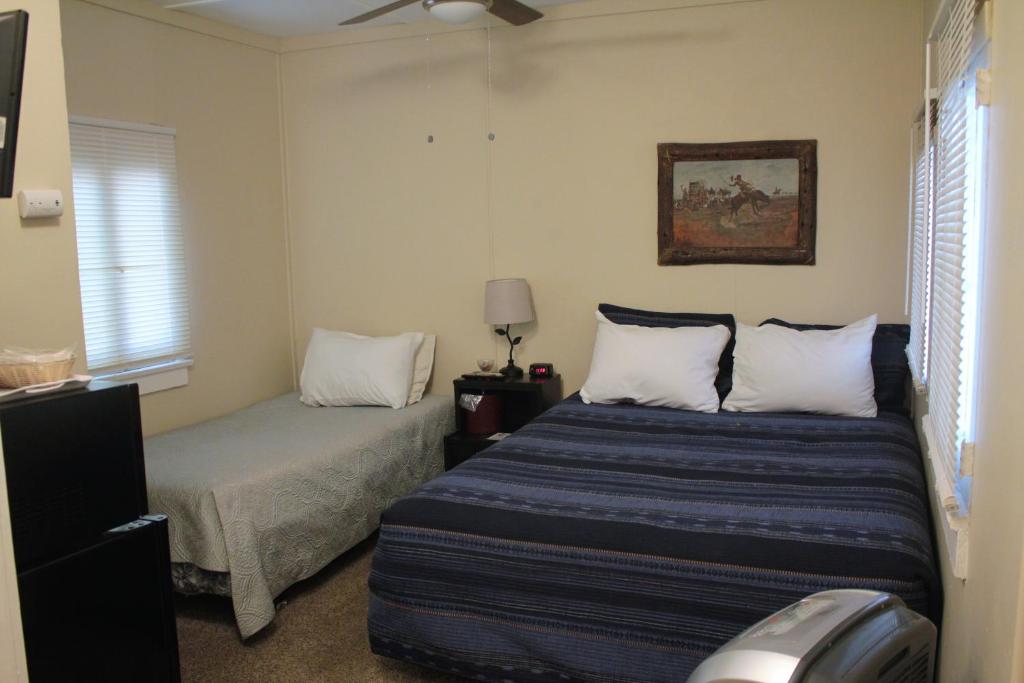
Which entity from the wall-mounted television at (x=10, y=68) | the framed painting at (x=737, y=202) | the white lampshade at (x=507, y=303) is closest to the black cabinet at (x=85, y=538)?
the wall-mounted television at (x=10, y=68)

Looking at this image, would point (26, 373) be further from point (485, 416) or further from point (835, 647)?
point (485, 416)

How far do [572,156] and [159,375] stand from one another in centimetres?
224

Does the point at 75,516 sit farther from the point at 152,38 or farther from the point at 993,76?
the point at 152,38

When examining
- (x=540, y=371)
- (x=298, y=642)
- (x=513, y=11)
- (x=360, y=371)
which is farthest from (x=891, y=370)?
(x=298, y=642)

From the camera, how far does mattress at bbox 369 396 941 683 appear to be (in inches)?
88.2

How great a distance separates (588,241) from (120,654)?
2.87 meters

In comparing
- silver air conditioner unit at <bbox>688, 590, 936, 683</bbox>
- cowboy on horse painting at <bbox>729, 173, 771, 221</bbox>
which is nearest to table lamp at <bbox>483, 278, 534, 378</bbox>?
cowboy on horse painting at <bbox>729, 173, 771, 221</bbox>

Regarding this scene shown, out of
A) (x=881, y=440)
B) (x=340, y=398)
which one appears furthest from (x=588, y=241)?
(x=881, y=440)

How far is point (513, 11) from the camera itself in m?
3.29

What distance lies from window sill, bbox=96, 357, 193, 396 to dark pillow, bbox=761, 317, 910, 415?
315 centimetres

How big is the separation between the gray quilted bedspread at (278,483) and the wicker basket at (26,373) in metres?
1.13

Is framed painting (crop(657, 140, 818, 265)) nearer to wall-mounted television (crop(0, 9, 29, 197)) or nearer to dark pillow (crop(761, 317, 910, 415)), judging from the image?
dark pillow (crop(761, 317, 910, 415))

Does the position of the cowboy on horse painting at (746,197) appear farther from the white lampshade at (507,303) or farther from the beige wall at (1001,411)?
the beige wall at (1001,411)

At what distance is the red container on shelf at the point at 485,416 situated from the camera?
4.31m
